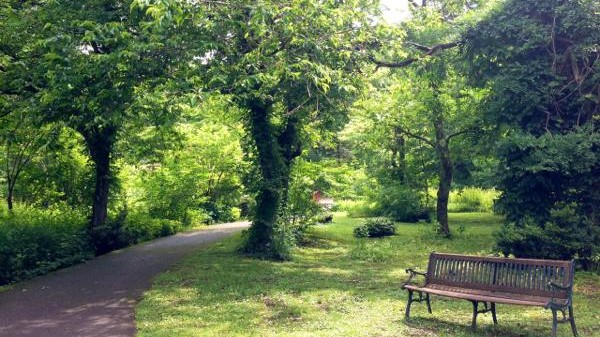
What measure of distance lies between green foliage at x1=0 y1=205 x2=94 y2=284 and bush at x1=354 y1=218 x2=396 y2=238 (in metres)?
9.93

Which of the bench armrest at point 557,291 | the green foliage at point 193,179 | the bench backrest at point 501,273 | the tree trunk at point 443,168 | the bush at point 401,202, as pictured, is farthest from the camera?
the bush at point 401,202

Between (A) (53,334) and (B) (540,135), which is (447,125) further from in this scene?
(A) (53,334)

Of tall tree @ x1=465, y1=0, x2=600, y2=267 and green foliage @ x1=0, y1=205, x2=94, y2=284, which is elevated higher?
tall tree @ x1=465, y1=0, x2=600, y2=267

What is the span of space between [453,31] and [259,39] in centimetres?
742

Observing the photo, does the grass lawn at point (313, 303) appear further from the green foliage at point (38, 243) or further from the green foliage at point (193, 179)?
the green foliage at point (193, 179)

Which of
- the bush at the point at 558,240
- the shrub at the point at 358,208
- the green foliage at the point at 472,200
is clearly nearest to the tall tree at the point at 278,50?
the bush at the point at 558,240

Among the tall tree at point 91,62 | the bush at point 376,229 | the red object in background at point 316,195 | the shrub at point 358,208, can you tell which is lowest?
the bush at point 376,229

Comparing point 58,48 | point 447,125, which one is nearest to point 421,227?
point 447,125

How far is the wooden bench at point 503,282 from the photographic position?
21.5ft

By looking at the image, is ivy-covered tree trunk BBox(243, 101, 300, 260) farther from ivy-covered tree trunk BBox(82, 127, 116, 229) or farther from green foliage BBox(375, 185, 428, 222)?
green foliage BBox(375, 185, 428, 222)

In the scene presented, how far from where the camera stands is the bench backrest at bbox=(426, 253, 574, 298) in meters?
6.75

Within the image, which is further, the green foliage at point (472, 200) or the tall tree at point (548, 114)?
the green foliage at point (472, 200)

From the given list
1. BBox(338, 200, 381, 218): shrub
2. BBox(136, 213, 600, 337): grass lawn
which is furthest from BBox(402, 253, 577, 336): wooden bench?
BBox(338, 200, 381, 218): shrub

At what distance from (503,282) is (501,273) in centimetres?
13
